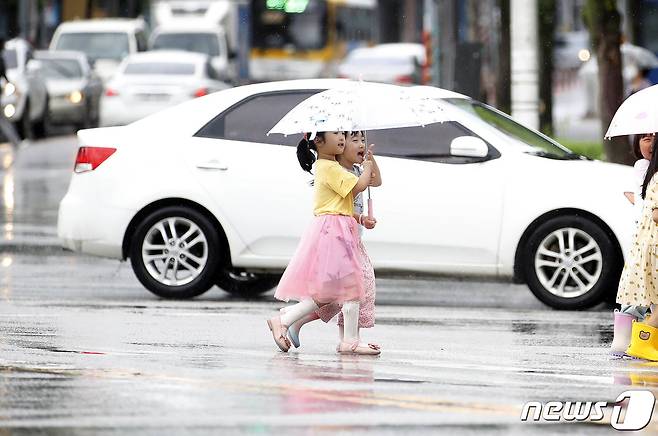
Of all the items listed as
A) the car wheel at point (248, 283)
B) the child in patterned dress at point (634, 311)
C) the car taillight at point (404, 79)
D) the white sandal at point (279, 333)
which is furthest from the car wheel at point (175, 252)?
the car taillight at point (404, 79)

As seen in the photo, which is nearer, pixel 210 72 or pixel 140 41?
pixel 210 72

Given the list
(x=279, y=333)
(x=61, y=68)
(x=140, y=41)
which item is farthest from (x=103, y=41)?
(x=279, y=333)

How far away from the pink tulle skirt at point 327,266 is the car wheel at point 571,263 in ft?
9.43

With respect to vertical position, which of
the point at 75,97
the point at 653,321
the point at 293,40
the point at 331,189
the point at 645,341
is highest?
the point at 331,189

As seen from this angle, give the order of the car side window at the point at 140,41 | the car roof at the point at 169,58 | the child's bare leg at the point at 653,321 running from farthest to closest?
the car side window at the point at 140,41, the car roof at the point at 169,58, the child's bare leg at the point at 653,321

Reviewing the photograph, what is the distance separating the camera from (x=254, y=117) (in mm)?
13219

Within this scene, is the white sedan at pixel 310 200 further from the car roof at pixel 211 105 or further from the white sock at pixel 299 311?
the white sock at pixel 299 311

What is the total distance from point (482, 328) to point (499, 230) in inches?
51.5

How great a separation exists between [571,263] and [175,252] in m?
2.68

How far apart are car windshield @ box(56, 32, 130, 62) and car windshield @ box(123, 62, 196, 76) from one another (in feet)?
29.5

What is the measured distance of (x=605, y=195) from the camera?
41.2 feet

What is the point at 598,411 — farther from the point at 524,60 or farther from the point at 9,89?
the point at 9,89

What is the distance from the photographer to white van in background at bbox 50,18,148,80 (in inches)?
1747

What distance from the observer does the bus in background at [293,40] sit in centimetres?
5444
